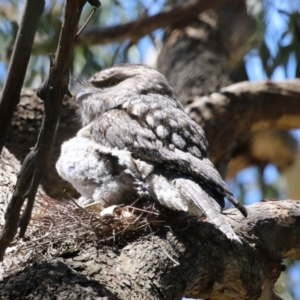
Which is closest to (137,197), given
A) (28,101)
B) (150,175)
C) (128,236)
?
(150,175)

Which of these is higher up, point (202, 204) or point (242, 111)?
point (242, 111)

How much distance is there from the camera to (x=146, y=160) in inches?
130

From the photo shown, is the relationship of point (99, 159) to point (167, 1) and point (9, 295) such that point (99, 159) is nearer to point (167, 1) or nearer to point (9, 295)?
point (9, 295)

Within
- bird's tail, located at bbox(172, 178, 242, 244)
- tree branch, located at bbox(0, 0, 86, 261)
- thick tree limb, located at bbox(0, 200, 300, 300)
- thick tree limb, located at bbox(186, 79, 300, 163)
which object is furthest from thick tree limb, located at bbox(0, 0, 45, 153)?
thick tree limb, located at bbox(186, 79, 300, 163)

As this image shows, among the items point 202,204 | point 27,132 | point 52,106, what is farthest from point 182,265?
point 27,132

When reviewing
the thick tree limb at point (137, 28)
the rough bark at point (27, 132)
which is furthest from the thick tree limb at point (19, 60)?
the thick tree limb at point (137, 28)

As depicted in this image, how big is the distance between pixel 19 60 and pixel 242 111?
430 centimetres

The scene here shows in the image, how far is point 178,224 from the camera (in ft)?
10.5

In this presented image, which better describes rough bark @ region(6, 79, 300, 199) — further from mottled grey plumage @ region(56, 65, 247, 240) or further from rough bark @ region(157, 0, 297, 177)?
mottled grey plumage @ region(56, 65, 247, 240)

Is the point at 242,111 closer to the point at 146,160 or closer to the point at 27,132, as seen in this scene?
the point at 27,132

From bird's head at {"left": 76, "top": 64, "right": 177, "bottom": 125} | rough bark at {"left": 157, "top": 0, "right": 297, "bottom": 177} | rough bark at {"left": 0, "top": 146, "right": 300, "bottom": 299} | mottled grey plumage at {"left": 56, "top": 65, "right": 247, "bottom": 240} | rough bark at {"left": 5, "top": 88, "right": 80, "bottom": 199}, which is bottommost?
rough bark at {"left": 0, "top": 146, "right": 300, "bottom": 299}

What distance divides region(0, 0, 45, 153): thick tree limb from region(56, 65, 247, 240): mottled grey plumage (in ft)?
4.16

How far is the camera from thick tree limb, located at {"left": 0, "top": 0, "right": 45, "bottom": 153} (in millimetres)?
1788

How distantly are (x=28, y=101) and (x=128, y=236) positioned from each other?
283cm
